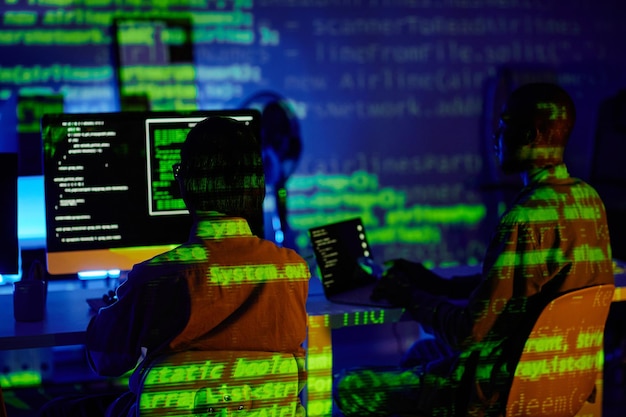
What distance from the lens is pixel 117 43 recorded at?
375cm

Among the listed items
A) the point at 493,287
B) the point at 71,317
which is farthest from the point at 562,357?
the point at 71,317

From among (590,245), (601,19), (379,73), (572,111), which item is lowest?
(590,245)

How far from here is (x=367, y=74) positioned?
407 centimetres

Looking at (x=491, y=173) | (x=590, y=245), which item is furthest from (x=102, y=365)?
(x=491, y=173)

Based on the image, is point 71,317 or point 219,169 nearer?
point 219,169

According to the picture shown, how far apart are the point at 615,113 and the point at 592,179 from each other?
367 millimetres

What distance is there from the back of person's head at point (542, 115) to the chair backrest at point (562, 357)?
418 millimetres

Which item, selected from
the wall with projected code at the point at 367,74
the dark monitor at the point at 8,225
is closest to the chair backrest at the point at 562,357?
the dark monitor at the point at 8,225

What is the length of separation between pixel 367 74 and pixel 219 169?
2.62 metres

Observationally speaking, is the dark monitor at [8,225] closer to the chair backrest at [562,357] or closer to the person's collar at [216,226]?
the person's collar at [216,226]

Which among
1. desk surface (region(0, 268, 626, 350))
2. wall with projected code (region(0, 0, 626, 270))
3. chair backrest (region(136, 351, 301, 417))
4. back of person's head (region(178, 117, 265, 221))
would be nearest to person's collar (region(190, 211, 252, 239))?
back of person's head (region(178, 117, 265, 221))

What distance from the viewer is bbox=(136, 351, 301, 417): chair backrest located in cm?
147

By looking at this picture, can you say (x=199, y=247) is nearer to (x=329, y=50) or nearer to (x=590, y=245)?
(x=590, y=245)

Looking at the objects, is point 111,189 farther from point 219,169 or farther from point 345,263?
point 219,169
